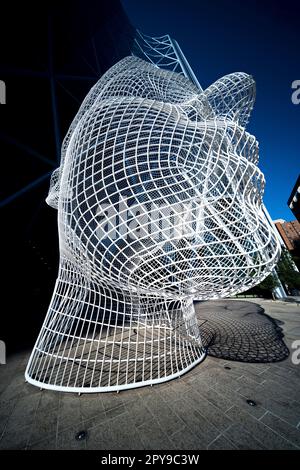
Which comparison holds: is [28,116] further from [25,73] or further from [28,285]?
[28,285]

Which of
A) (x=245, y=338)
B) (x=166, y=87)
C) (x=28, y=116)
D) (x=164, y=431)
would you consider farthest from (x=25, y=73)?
(x=245, y=338)

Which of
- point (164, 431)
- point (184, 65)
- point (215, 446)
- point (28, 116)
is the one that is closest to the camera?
point (215, 446)

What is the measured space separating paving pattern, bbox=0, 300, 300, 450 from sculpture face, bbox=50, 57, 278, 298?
6.77 ft

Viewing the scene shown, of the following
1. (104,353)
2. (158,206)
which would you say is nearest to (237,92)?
(158,206)

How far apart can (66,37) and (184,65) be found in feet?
53.0

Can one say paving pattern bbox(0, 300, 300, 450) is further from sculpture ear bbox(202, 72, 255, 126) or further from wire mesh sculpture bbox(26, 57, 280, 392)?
sculpture ear bbox(202, 72, 255, 126)

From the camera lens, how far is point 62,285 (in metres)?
5.45

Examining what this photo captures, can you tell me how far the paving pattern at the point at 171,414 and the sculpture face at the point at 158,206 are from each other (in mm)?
2064

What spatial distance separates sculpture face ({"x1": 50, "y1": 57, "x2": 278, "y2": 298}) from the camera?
138 inches

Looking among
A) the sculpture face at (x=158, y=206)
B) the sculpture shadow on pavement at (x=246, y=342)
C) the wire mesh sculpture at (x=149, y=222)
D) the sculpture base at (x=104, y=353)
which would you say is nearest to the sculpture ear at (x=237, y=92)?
A: the wire mesh sculpture at (x=149, y=222)

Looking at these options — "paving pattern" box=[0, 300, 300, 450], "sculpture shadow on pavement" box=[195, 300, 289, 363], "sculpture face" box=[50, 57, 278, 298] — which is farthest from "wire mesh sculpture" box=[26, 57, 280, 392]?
"sculpture shadow on pavement" box=[195, 300, 289, 363]

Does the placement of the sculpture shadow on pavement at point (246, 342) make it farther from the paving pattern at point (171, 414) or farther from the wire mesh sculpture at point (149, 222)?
the wire mesh sculpture at point (149, 222)

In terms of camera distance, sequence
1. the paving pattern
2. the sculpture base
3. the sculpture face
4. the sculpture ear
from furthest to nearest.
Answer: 1. the sculpture ear
2. the sculpture base
3. the sculpture face
4. the paving pattern

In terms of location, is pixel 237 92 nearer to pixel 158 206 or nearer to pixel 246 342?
pixel 158 206
